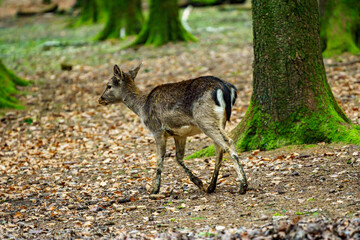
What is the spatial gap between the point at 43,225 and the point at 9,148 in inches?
199

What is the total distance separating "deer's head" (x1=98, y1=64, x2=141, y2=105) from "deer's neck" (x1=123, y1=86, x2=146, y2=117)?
0.03 metres

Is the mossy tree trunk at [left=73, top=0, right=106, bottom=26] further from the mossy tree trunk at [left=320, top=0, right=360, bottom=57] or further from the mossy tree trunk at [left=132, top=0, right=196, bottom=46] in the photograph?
the mossy tree trunk at [left=320, top=0, right=360, bottom=57]

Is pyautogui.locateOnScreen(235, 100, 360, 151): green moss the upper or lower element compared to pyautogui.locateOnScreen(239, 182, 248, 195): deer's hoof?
upper

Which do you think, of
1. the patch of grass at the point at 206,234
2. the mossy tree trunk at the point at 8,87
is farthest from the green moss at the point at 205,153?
the mossy tree trunk at the point at 8,87

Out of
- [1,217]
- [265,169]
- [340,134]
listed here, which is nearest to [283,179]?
[265,169]

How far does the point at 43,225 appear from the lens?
6367 mm

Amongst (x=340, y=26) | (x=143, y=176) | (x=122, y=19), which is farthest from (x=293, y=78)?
(x=122, y=19)

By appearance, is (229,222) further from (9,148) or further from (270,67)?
(9,148)

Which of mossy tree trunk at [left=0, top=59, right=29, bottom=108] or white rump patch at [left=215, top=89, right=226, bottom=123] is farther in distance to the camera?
mossy tree trunk at [left=0, top=59, right=29, bottom=108]

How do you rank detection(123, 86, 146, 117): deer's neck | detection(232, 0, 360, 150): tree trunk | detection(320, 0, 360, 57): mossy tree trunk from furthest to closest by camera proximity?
detection(320, 0, 360, 57): mossy tree trunk < detection(123, 86, 146, 117): deer's neck < detection(232, 0, 360, 150): tree trunk

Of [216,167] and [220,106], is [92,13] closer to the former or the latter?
[216,167]

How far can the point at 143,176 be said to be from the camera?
27.4ft

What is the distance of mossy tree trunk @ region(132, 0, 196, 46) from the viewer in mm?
20047

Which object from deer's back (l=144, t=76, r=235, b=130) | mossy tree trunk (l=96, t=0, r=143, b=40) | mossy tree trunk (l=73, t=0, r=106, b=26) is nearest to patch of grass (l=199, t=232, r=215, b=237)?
deer's back (l=144, t=76, r=235, b=130)
